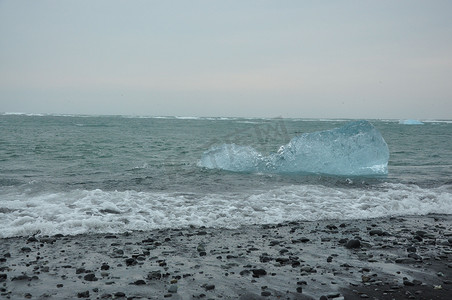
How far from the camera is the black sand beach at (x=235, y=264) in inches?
168

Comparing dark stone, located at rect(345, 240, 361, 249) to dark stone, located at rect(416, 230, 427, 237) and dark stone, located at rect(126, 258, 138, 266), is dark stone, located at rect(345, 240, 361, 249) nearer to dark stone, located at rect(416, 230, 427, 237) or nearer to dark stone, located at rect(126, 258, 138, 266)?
dark stone, located at rect(416, 230, 427, 237)

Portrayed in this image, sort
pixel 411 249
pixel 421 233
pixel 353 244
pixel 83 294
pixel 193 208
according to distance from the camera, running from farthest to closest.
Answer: pixel 193 208 < pixel 421 233 < pixel 353 244 < pixel 411 249 < pixel 83 294

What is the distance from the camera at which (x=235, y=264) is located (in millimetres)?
5207

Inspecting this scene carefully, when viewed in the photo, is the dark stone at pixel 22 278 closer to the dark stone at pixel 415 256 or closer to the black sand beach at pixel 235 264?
the black sand beach at pixel 235 264

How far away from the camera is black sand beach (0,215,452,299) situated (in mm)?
4277

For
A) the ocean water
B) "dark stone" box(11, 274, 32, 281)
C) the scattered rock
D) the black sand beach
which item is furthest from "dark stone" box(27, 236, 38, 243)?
the scattered rock

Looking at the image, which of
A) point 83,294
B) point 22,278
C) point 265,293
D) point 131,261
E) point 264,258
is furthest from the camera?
point 264,258

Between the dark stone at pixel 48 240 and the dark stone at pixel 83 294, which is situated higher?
the dark stone at pixel 83 294

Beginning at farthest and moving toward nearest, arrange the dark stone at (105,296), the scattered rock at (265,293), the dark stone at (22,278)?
the dark stone at (22,278)
the scattered rock at (265,293)
the dark stone at (105,296)

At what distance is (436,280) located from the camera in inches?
184

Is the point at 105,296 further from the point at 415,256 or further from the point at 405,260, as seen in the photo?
the point at 415,256

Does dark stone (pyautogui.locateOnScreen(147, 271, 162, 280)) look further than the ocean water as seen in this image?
No

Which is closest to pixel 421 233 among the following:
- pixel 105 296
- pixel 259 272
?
pixel 259 272

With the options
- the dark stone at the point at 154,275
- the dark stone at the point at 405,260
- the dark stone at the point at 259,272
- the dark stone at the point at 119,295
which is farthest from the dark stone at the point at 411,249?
the dark stone at the point at 119,295
